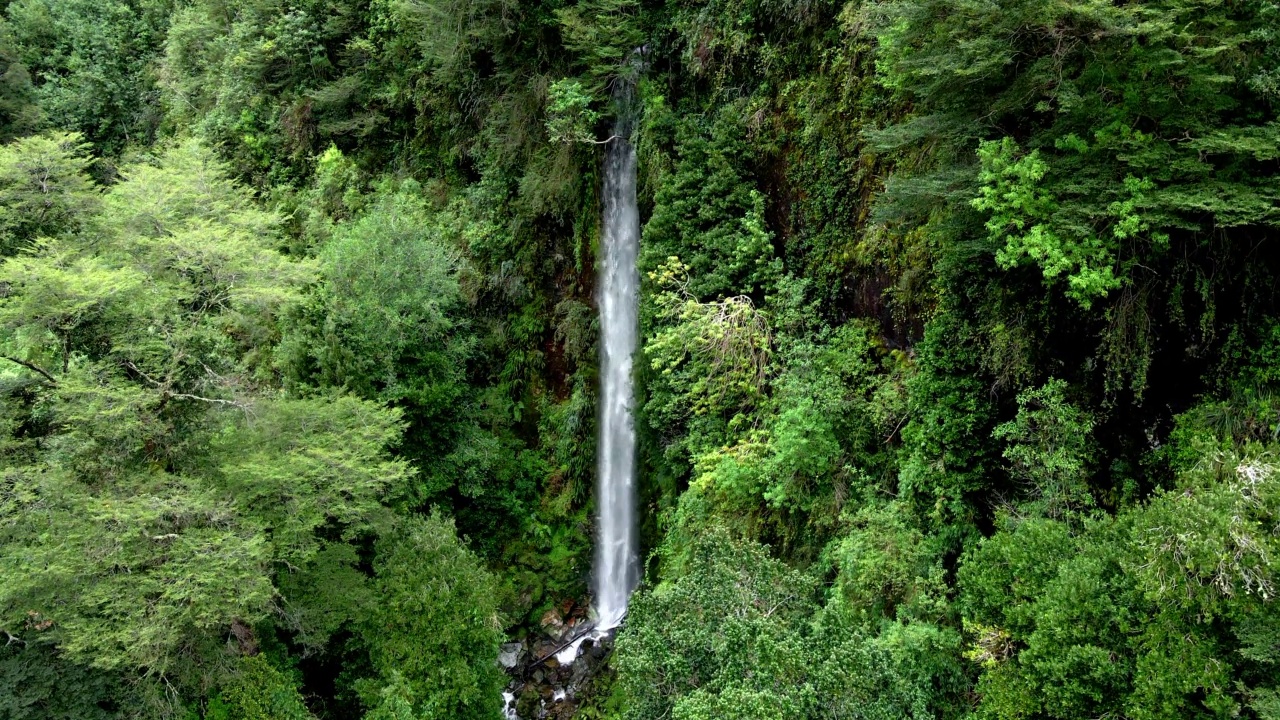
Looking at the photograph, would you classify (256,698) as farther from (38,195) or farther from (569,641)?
(38,195)

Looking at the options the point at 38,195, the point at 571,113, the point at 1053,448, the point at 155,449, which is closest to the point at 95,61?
the point at 38,195

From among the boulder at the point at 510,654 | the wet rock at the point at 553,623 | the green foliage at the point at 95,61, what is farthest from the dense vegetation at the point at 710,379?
the green foliage at the point at 95,61

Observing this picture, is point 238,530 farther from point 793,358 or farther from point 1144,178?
point 1144,178

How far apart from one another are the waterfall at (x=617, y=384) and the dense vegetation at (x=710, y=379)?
45cm

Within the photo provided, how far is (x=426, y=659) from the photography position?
12078mm

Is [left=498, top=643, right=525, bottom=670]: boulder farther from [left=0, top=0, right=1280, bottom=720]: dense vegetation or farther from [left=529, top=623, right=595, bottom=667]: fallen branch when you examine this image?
[left=0, top=0, right=1280, bottom=720]: dense vegetation

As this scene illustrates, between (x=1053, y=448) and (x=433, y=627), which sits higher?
(x=1053, y=448)

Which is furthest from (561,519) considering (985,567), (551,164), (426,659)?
(985,567)

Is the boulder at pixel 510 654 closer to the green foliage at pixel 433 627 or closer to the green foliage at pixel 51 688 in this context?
the green foliage at pixel 433 627

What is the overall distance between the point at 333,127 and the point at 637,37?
10.6 metres

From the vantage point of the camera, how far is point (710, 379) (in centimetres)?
1145

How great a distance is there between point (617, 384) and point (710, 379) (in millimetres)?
4756

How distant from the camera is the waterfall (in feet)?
50.6

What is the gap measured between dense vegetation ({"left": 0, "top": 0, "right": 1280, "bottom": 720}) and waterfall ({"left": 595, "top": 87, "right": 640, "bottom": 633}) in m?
0.45
